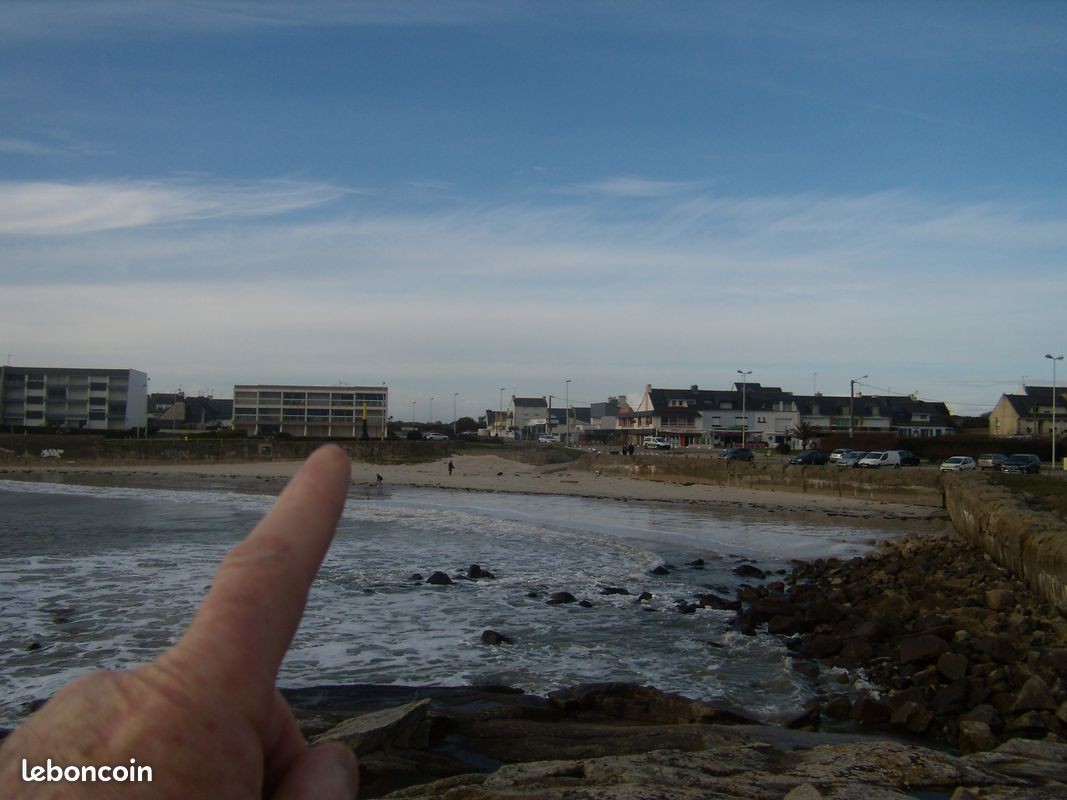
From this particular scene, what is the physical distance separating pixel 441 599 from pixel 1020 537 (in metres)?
11.5

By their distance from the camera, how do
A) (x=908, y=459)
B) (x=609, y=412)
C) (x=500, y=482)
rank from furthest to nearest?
(x=609, y=412) → (x=500, y=482) → (x=908, y=459)

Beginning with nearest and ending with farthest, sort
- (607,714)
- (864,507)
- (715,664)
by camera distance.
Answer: (607,714) < (715,664) < (864,507)

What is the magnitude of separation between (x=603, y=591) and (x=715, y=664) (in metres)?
5.99

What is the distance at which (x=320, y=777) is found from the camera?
1.11m

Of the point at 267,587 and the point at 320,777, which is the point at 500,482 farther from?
the point at 267,587

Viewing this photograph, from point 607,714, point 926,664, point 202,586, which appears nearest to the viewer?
point 607,714

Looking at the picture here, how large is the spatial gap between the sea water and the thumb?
7.81m

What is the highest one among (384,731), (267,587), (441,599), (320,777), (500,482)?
(267,587)

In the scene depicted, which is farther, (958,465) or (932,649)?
(958,465)

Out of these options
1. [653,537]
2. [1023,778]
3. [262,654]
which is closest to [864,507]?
[653,537]

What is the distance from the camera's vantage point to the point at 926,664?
38.3 ft

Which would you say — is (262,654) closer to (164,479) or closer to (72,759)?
(72,759)

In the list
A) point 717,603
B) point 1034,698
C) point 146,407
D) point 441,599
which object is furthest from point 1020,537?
point 146,407

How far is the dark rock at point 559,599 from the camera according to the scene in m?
17.1
